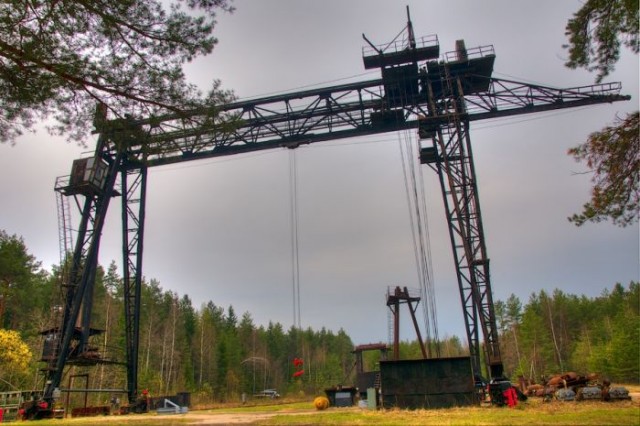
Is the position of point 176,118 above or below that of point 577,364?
above

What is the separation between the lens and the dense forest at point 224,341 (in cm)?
3419

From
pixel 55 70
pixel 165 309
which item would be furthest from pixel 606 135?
pixel 165 309

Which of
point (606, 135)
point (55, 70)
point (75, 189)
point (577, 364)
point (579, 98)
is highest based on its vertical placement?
point (579, 98)

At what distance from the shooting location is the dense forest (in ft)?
112

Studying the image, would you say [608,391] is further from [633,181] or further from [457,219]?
[457,219]

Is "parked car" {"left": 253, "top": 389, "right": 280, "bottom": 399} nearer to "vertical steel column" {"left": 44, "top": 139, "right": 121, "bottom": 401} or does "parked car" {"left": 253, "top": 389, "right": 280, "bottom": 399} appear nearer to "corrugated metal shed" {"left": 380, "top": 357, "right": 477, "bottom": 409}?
"vertical steel column" {"left": 44, "top": 139, "right": 121, "bottom": 401}

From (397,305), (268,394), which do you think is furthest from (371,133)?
(268,394)

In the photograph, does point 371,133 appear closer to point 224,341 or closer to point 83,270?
point 83,270

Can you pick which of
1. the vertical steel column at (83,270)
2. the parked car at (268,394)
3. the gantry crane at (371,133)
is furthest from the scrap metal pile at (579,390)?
the parked car at (268,394)

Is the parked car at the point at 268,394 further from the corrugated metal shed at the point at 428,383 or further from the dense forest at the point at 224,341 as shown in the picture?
the corrugated metal shed at the point at 428,383

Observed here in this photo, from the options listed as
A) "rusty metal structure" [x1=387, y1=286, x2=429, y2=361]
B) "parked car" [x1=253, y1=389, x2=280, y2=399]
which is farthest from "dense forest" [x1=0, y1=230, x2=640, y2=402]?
"rusty metal structure" [x1=387, y1=286, x2=429, y2=361]

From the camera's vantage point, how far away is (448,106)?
767 inches

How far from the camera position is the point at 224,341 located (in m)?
53.5

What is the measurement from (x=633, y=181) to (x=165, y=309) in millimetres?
50962
